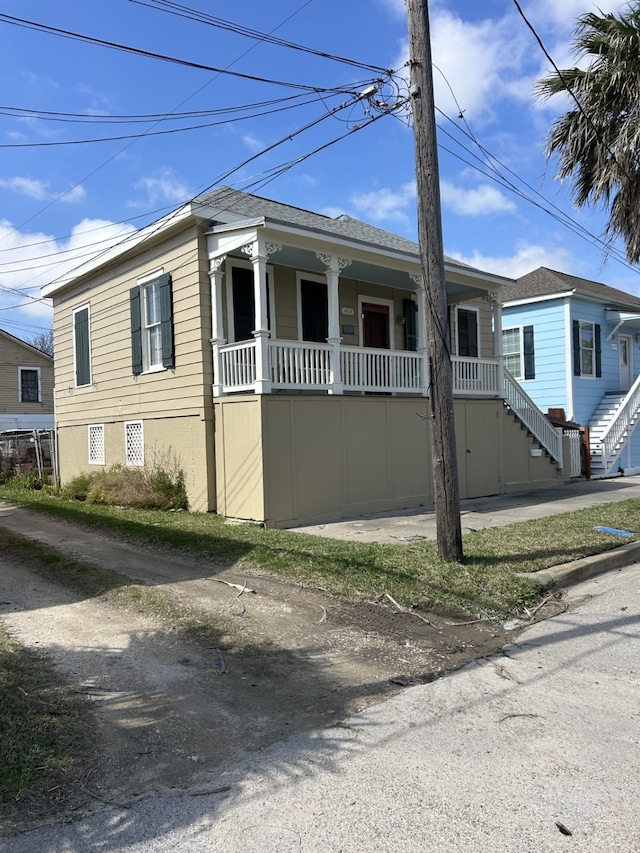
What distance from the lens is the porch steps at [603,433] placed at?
1828cm

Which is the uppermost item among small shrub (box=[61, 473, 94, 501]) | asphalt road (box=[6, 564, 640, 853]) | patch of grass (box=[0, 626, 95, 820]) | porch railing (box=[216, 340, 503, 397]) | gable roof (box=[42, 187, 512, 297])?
gable roof (box=[42, 187, 512, 297])

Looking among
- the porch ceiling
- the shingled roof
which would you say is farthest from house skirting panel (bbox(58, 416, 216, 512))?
the shingled roof

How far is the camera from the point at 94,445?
15930mm

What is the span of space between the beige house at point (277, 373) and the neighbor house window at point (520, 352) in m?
5.26

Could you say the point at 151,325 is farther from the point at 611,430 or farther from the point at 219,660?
the point at 611,430

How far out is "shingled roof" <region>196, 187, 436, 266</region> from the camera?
1236cm

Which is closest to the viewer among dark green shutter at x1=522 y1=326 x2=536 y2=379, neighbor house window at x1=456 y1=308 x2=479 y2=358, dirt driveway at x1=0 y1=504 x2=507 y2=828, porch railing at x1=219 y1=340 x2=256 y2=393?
dirt driveway at x1=0 y1=504 x2=507 y2=828

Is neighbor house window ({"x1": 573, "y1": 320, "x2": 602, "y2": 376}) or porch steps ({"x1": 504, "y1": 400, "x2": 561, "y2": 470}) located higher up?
neighbor house window ({"x1": 573, "y1": 320, "x2": 602, "y2": 376})

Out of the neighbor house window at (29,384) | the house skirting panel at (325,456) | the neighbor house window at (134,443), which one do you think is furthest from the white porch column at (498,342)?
the neighbor house window at (29,384)

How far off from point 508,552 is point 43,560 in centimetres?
588

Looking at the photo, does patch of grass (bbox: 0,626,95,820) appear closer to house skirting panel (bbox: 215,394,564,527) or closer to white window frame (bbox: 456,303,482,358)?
house skirting panel (bbox: 215,394,564,527)

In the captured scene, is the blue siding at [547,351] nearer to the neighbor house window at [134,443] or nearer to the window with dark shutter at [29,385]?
the neighbor house window at [134,443]

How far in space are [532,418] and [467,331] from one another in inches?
123

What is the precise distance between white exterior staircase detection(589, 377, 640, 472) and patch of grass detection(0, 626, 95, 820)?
1643 cm
